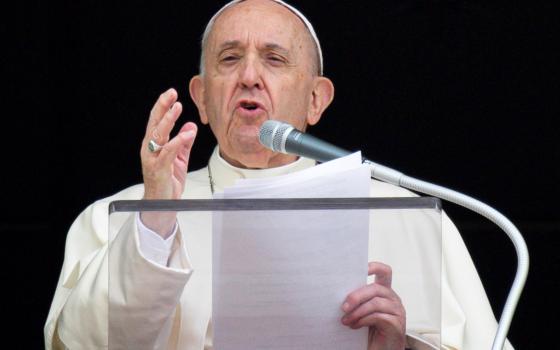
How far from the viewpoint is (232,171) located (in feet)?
12.3

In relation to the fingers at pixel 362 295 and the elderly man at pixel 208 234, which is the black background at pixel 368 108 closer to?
the elderly man at pixel 208 234

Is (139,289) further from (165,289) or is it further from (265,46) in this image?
(265,46)

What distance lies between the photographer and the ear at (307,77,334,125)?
3805mm

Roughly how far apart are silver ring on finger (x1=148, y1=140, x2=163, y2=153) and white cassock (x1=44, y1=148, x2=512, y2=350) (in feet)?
0.73

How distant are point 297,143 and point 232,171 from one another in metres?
1.31

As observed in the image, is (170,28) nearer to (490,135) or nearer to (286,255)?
(490,135)

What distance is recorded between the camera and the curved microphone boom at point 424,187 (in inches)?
87.3

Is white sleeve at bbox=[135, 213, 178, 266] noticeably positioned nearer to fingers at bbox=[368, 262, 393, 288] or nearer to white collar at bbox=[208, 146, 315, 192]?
fingers at bbox=[368, 262, 393, 288]

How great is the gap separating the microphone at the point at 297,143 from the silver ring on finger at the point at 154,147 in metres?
0.21

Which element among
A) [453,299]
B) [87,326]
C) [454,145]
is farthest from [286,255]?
[454,145]

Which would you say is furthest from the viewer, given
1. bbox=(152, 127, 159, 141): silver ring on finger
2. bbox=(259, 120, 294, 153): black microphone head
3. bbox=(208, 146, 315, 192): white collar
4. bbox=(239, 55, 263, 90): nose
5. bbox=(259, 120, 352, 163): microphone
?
bbox=(208, 146, 315, 192): white collar

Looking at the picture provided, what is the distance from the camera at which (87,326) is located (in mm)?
2777

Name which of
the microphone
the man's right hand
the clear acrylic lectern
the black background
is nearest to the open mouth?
the black background

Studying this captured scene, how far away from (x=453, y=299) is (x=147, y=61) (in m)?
1.37
